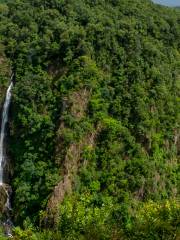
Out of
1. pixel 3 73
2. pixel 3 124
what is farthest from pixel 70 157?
pixel 3 73

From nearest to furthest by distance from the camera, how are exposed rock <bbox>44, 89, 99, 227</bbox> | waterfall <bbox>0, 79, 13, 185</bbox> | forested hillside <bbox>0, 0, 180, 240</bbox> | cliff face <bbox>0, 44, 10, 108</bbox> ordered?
exposed rock <bbox>44, 89, 99, 227</bbox>, forested hillside <bbox>0, 0, 180, 240</bbox>, waterfall <bbox>0, 79, 13, 185</bbox>, cliff face <bbox>0, 44, 10, 108</bbox>

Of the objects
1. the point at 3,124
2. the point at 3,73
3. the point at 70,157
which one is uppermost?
the point at 3,73

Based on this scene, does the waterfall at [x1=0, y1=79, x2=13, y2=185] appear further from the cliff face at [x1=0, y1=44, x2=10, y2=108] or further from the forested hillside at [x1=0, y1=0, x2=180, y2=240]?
the forested hillside at [x1=0, y1=0, x2=180, y2=240]

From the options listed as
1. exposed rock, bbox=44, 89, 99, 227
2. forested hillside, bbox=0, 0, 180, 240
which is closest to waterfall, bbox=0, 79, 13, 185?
forested hillside, bbox=0, 0, 180, 240

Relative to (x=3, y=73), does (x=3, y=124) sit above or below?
below

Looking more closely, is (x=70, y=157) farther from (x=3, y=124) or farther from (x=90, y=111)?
(x=3, y=124)

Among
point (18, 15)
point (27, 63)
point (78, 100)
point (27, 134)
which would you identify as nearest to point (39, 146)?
point (27, 134)

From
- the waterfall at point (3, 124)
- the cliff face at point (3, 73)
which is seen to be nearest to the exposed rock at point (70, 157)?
the waterfall at point (3, 124)

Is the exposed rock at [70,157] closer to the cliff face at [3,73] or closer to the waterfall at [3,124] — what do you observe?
the waterfall at [3,124]

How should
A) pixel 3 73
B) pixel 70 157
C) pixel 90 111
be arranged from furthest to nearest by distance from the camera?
pixel 3 73, pixel 90 111, pixel 70 157

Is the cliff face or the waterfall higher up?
the cliff face
